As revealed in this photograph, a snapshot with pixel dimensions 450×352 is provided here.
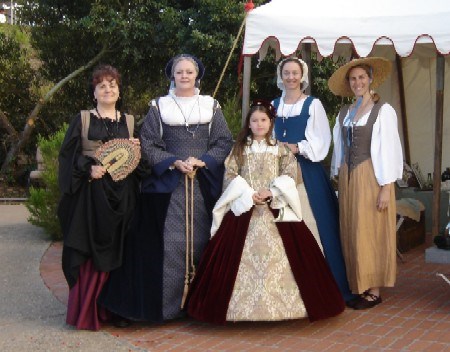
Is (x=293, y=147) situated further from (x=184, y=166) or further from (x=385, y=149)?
(x=184, y=166)

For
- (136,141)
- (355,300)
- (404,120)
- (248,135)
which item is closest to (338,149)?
(248,135)

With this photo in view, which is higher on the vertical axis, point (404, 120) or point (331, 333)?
point (404, 120)

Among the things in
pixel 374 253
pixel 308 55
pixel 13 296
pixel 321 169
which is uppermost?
pixel 308 55

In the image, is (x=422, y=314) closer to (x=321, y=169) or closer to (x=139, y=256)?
(x=321, y=169)

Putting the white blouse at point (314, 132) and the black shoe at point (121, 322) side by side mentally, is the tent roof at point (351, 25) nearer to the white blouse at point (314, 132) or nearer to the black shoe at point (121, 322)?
the white blouse at point (314, 132)

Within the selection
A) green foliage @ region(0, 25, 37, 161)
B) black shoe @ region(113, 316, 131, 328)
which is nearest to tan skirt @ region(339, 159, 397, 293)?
black shoe @ region(113, 316, 131, 328)

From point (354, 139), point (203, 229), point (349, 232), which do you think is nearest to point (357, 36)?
Answer: point (354, 139)

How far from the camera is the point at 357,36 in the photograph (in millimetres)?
5797

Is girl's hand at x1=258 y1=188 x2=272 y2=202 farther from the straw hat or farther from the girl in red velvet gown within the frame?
the straw hat

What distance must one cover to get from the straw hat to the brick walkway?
61.2 inches

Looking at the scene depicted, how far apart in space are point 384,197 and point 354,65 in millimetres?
928

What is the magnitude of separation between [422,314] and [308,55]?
251 centimetres

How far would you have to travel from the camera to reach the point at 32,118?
537 inches

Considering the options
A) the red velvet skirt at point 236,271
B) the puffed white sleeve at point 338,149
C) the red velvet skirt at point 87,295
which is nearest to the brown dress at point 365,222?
the puffed white sleeve at point 338,149
